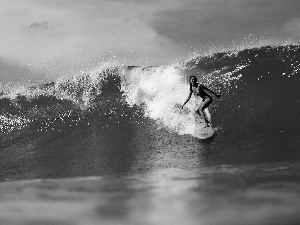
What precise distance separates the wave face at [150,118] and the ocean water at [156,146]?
40 millimetres

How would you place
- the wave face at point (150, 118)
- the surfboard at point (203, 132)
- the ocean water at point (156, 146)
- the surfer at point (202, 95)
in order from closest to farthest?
the ocean water at point (156, 146), the wave face at point (150, 118), the surfboard at point (203, 132), the surfer at point (202, 95)

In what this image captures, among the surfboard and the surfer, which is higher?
the surfer

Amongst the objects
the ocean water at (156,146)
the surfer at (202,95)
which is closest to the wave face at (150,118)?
the ocean water at (156,146)

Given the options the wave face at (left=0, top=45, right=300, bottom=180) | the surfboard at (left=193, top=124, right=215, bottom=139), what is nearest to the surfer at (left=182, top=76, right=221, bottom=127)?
the surfboard at (left=193, top=124, right=215, bottom=139)

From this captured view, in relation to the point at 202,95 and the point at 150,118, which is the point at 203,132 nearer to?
the point at 202,95

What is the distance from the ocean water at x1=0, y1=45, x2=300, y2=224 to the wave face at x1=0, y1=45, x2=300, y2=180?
0.04m

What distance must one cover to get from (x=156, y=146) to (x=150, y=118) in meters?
2.07

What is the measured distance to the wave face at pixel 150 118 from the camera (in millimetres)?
7434

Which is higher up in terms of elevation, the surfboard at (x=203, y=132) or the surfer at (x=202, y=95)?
the surfer at (x=202, y=95)

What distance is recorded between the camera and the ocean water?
6.81 feet

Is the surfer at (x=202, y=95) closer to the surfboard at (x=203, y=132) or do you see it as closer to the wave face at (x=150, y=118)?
the surfboard at (x=203, y=132)

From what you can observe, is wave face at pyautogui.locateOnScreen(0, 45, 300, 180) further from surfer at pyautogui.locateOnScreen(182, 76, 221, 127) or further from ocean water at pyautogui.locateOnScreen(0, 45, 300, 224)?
surfer at pyautogui.locateOnScreen(182, 76, 221, 127)

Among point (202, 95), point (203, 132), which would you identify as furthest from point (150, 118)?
point (203, 132)

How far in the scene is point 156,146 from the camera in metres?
8.34
